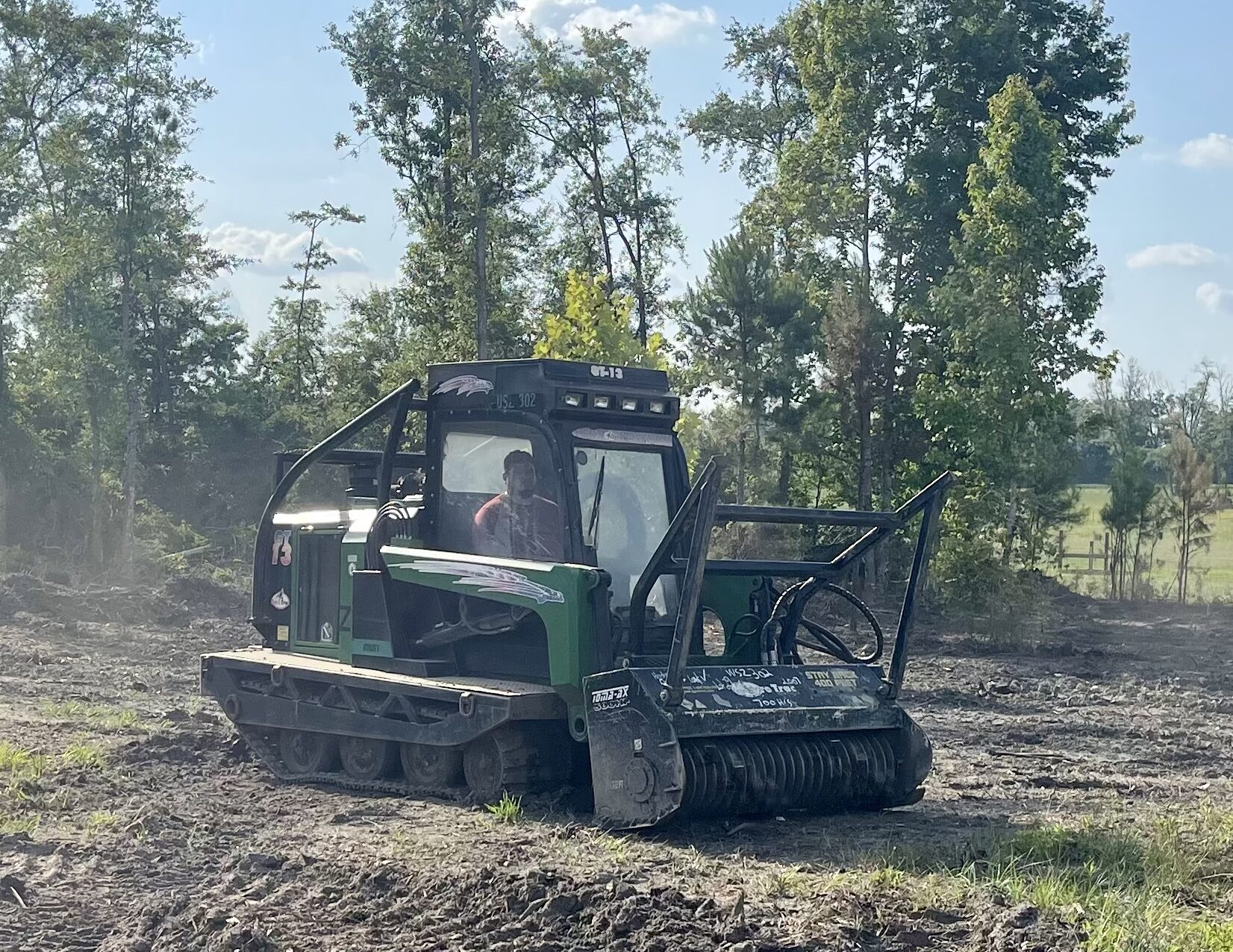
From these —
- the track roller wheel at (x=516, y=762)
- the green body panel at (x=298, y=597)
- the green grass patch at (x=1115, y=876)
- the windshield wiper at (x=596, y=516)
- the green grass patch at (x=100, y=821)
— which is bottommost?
the green grass patch at (x=100, y=821)

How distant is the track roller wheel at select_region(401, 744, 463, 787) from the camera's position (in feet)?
34.0

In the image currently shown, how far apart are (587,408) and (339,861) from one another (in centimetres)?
364

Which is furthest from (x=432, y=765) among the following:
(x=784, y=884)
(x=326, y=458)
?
(x=784, y=884)

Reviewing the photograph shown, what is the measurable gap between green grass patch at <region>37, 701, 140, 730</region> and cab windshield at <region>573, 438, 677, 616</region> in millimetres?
5702

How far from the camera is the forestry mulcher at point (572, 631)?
9.07 meters

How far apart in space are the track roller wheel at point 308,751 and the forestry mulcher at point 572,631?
0.02 m

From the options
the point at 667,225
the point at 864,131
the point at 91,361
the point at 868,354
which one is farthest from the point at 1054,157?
the point at 91,361

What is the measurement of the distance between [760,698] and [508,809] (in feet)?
5.29

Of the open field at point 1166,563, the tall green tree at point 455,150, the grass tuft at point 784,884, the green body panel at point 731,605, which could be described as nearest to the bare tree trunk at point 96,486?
the tall green tree at point 455,150

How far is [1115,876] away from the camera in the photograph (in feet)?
24.6

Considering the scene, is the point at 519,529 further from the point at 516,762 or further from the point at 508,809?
the point at 508,809

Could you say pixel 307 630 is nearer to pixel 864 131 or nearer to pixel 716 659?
pixel 716 659

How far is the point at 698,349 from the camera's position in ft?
112

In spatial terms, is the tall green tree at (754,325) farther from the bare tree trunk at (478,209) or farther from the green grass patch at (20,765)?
the green grass patch at (20,765)
